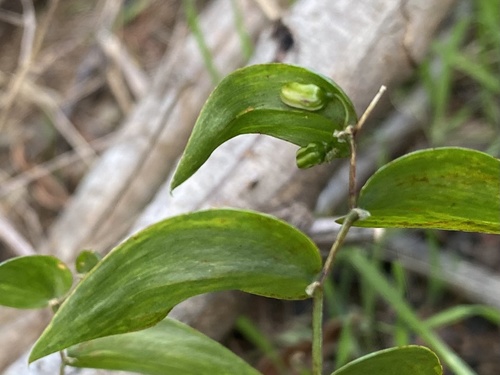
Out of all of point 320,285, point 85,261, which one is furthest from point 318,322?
point 85,261

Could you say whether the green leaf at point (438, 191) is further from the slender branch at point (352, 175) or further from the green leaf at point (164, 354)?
the green leaf at point (164, 354)

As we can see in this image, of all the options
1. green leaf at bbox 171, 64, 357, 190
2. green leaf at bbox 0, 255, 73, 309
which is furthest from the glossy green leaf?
green leaf at bbox 171, 64, 357, 190

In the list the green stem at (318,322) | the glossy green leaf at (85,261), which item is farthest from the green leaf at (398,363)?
the glossy green leaf at (85,261)

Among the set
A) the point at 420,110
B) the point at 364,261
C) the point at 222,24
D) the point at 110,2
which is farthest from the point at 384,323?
the point at 110,2

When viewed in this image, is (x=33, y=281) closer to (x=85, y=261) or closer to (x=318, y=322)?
(x=85, y=261)

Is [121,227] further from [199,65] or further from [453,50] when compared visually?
[453,50]

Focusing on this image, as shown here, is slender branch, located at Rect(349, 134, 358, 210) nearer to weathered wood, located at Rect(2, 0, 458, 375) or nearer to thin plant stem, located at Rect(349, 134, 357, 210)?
thin plant stem, located at Rect(349, 134, 357, 210)

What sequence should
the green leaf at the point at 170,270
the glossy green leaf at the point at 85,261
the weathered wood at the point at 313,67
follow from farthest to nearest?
the weathered wood at the point at 313,67
the glossy green leaf at the point at 85,261
the green leaf at the point at 170,270
